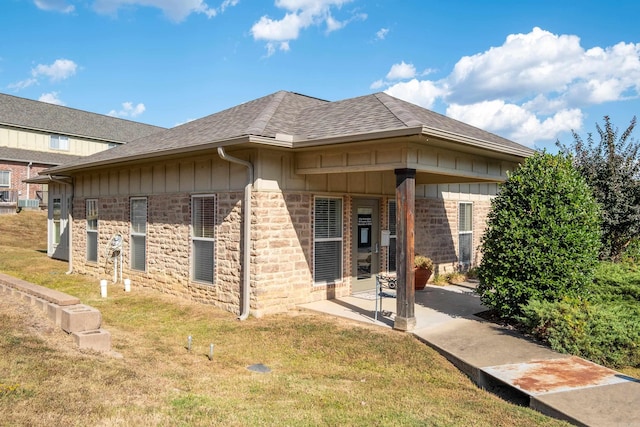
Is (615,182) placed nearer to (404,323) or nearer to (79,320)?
(404,323)

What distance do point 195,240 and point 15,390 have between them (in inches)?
233

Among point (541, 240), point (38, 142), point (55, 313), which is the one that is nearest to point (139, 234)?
point (55, 313)

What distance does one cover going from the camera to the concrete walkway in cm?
433

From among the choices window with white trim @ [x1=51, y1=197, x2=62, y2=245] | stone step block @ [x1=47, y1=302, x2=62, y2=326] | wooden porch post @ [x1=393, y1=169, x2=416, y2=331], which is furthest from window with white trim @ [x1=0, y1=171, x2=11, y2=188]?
wooden porch post @ [x1=393, y1=169, x2=416, y2=331]

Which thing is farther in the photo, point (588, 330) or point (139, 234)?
point (139, 234)

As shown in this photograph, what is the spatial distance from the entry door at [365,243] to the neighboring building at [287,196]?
0.03 m

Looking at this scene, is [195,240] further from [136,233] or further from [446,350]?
[446,350]

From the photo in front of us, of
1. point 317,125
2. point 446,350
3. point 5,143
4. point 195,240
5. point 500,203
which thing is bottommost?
point 446,350

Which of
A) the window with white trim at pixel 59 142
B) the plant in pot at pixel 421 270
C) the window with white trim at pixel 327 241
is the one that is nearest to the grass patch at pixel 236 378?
the window with white trim at pixel 327 241

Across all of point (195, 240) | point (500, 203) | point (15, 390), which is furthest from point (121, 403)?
point (500, 203)

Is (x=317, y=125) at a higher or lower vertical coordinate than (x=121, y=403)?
higher

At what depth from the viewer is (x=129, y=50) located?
15.2 meters

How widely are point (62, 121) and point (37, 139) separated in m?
2.59

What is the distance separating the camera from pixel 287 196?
345 inches
